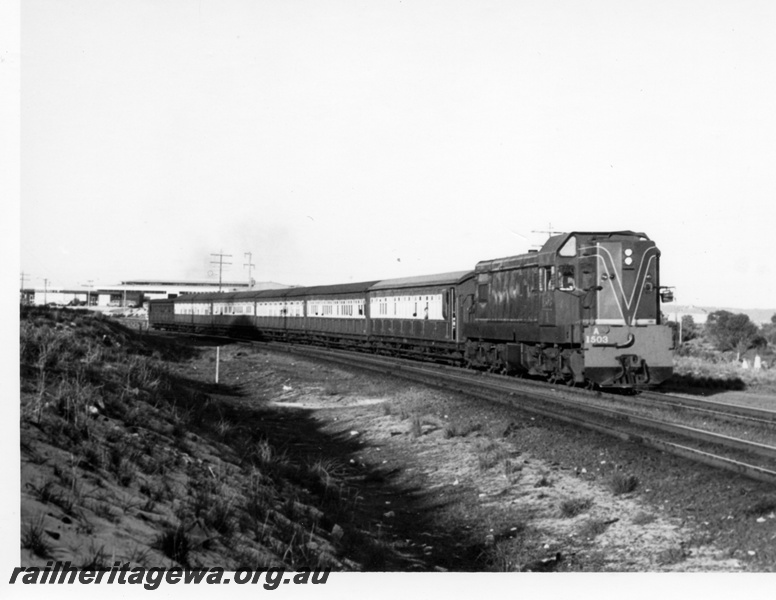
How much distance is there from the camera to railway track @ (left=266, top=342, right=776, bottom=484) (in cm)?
1023

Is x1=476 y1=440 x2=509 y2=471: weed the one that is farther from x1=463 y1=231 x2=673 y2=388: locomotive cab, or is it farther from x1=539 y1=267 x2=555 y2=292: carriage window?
x1=539 y1=267 x2=555 y2=292: carriage window

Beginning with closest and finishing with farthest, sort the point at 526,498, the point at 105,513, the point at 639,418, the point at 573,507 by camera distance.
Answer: the point at 105,513
the point at 573,507
the point at 526,498
the point at 639,418

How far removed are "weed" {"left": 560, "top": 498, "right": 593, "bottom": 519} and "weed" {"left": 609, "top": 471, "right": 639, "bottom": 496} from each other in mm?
424

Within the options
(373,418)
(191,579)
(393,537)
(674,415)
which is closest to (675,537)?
(393,537)

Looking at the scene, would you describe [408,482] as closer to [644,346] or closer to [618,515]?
[618,515]

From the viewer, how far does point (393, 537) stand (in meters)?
9.58

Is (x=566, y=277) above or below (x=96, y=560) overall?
above

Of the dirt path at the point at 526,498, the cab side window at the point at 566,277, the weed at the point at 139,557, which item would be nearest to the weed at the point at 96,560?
the weed at the point at 139,557

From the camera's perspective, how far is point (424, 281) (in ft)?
100

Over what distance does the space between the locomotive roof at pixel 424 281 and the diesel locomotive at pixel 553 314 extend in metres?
0.09

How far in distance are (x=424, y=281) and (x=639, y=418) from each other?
57.2 ft

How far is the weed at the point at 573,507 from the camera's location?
902 centimetres

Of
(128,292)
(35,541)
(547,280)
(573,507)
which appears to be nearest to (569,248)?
(547,280)

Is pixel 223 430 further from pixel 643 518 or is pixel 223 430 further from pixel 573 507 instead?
pixel 643 518
